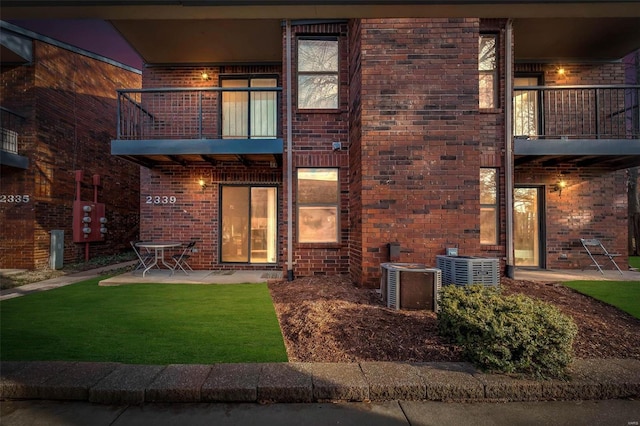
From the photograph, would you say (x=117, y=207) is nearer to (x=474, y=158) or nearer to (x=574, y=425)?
(x=474, y=158)

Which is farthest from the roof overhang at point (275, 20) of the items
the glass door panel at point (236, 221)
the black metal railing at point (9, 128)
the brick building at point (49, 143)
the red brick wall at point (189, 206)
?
the black metal railing at point (9, 128)

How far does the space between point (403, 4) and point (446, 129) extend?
3.96 meters

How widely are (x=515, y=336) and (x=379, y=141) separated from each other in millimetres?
3794

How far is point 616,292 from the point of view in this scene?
17.7 feet

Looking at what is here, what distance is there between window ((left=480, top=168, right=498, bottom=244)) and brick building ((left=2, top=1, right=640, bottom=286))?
2cm

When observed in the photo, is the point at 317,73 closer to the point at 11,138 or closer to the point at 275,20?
the point at 275,20

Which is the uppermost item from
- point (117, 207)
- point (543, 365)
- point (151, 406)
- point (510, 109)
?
point (510, 109)

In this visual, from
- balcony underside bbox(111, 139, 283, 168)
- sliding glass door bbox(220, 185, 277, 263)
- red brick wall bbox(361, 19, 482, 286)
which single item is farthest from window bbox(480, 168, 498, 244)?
sliding glass door bbox(220, 185, 277, 263)

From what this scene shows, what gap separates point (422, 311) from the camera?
4254 mm

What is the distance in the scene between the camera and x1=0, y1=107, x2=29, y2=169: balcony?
8.04 meters

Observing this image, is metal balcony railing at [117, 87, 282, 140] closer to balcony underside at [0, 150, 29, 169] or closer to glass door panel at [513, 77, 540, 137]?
balcony underside at [0, 150, 29, 169]

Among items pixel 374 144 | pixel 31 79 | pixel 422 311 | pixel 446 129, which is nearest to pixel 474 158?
pixel 446 129

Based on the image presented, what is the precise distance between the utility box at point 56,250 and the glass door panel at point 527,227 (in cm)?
1256

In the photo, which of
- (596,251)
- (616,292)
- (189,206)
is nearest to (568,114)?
(596,251)
